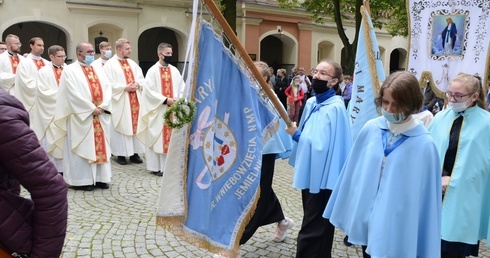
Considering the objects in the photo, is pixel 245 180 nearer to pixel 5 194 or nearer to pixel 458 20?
pixel 5 194

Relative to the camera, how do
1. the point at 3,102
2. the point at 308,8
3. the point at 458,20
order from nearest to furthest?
the point at 3,102, the point at 458,20, the point at 308,8

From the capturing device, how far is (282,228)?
15.0ft

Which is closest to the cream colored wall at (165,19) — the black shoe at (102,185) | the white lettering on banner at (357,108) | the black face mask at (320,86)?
the black shoe at (102,185)

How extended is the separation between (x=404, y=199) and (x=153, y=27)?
1657 cm

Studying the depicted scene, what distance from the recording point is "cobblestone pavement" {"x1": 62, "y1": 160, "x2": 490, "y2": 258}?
14.2ft

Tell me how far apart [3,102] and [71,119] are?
16.1 feet

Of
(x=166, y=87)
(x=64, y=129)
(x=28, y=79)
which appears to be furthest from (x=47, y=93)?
(x=166, y=87)

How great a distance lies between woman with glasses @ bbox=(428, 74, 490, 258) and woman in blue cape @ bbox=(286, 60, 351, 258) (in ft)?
2.63

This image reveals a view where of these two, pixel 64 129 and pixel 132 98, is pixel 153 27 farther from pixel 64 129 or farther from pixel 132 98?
pixel 64 129

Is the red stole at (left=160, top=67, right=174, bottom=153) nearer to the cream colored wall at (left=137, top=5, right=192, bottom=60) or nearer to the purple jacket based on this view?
the purple jacket

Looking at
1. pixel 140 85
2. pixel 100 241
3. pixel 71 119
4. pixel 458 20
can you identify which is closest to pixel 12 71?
pixel 140 85

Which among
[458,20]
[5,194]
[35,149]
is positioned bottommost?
[5,194]

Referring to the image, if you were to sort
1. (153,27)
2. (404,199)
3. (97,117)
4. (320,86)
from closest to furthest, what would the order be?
(404,199)
(320,86)
(97,117)
(153,27)

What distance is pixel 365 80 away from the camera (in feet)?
13.5
